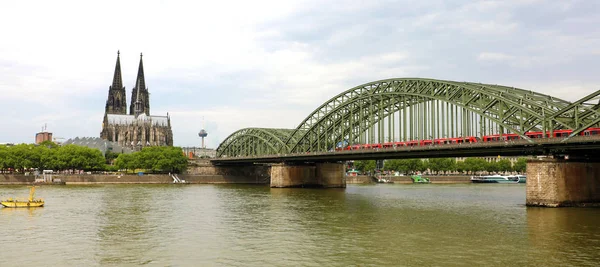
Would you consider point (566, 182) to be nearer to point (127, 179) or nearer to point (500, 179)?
point (127, 179)

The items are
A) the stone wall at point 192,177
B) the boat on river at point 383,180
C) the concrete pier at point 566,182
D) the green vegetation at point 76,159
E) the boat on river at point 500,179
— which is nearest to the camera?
the concrete pier at point 566,182

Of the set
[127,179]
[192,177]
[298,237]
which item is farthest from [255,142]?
[298,237]

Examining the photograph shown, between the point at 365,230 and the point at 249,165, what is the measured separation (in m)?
123

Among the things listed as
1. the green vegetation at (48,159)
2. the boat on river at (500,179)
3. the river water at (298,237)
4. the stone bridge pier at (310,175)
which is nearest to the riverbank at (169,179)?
the boat on river at (500,179)

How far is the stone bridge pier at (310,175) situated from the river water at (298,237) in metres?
57.4

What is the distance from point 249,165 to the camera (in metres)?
163

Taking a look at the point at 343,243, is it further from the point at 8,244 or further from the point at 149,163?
the point at 149,163

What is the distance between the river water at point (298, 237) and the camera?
99.6 ft

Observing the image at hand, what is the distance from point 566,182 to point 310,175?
66.2 m

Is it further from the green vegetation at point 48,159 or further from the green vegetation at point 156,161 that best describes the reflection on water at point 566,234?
the green vegetation at point 48,159

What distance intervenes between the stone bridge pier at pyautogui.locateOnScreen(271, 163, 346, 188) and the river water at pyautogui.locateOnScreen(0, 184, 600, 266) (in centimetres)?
5742

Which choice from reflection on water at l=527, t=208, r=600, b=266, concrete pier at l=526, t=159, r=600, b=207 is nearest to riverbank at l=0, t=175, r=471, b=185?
concrete pier at l=526, t=159, r=600, b=207

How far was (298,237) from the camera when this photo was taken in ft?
126

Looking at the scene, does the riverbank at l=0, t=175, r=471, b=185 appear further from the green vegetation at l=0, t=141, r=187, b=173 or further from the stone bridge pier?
the stone bridge pier
